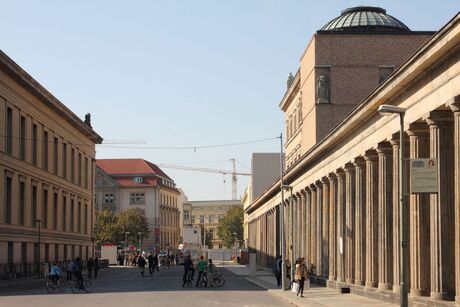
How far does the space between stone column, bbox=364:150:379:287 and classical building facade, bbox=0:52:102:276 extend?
30779 millimetres

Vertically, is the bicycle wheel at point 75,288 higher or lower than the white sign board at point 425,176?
lower

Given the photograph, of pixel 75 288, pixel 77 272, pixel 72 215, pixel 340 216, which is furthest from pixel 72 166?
pixel 340 216

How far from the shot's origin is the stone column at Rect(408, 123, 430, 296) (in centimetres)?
2950

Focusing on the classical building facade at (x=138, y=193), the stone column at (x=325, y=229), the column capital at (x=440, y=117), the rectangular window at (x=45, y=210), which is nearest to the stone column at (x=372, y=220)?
the column capital at (x=440, y=117)

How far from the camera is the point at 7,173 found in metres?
62.6

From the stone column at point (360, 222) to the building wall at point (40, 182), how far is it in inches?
1149

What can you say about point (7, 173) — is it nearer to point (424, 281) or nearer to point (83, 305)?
point (83, 305)

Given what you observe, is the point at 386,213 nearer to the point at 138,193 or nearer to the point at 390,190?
the point at 390,190

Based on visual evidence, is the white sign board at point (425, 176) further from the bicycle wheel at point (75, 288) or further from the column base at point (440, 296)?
the bicycle wheel at point (75, 288)

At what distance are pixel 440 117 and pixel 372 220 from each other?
1112 centimetres

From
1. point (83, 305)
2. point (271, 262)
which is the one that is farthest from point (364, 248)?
point (271, 262)

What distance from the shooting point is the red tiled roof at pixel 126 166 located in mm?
165625

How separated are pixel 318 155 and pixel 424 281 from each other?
22126 millimetres

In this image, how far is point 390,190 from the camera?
3497cm
